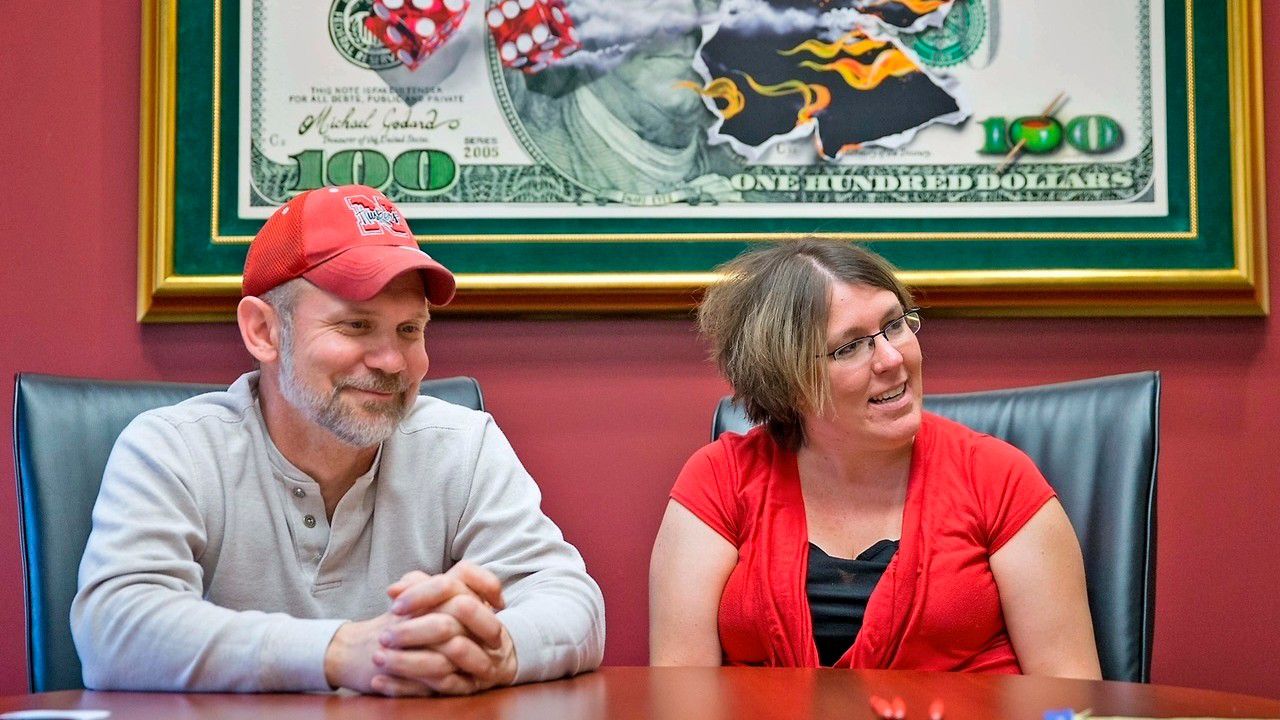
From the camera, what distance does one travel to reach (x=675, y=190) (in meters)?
2.29

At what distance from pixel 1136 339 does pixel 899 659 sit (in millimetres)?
871

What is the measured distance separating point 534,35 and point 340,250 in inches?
33.6

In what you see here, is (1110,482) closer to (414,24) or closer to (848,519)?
(848,519)

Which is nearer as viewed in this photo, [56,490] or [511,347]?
[56,490]

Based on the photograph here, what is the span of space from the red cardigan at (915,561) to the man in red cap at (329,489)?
13.7 inches

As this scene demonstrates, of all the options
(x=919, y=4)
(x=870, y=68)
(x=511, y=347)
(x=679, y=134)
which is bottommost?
(x=511, y=347)

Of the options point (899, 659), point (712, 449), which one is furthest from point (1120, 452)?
point (712, 449)

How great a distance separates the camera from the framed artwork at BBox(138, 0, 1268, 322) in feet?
7.48

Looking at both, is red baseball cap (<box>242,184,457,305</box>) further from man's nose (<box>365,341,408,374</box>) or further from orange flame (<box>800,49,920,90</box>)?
orange flame (<box>800,49,920,90</box>)

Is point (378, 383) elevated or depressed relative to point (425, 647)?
elevated

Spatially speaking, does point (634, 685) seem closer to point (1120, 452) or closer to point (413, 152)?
point (1120, 452)

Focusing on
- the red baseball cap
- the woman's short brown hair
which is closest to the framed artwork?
the woman's short brown hair

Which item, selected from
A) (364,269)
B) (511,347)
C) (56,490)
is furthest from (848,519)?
(56,490)

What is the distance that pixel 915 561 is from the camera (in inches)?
71.4
